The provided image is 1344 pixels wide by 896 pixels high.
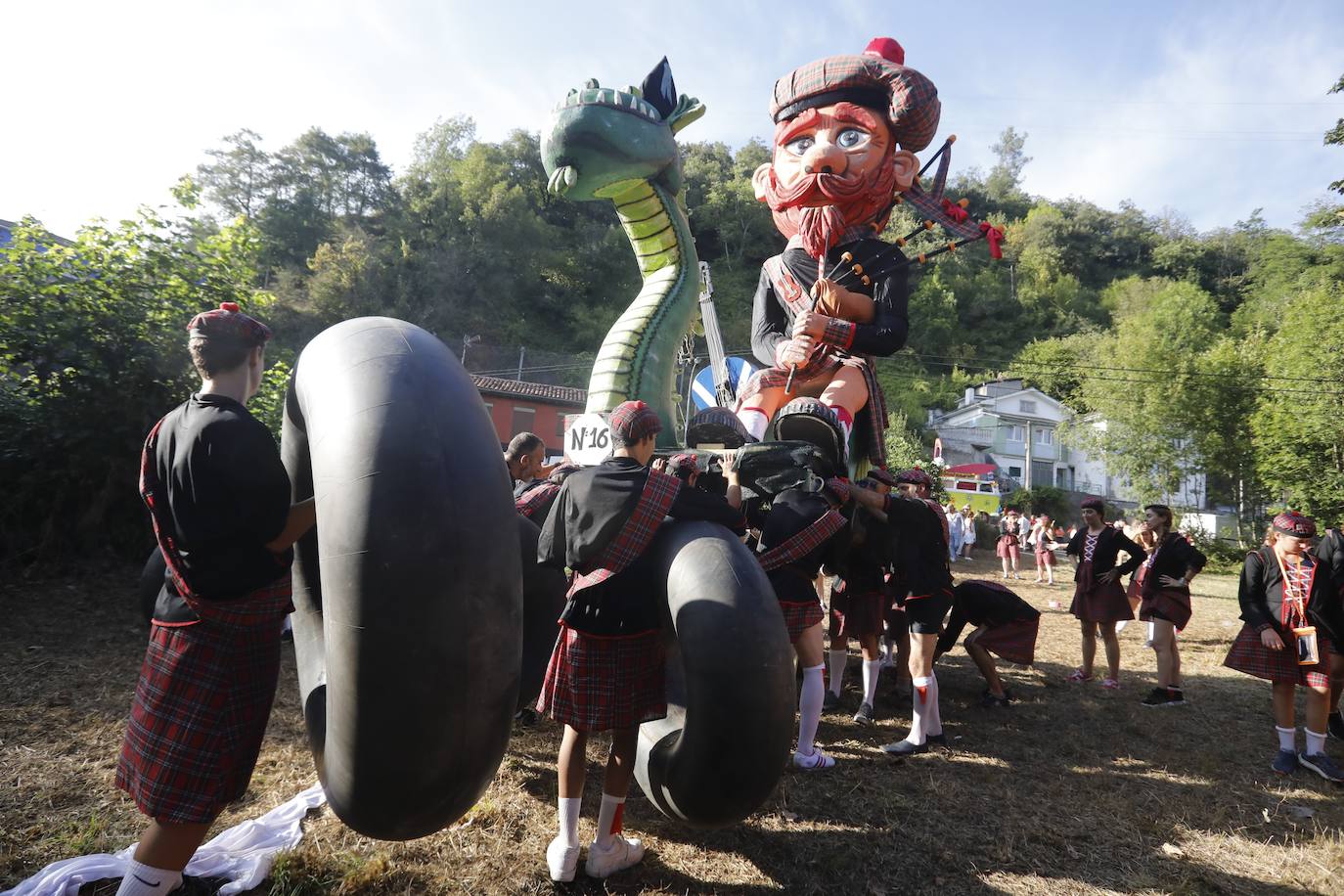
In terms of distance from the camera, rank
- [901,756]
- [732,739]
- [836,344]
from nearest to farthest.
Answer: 1. [732,739]
2. [901,756]
3. [836,344]

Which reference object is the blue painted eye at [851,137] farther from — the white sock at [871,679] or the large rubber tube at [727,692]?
the large rubber tube at [727,692]

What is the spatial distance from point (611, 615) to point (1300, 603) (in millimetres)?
4333

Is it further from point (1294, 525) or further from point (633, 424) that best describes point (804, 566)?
point (1294, 525)

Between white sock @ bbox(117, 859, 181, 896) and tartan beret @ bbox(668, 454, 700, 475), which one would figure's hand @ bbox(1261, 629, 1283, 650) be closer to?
tartan beret @ bbox(668, 454, 700, 475)

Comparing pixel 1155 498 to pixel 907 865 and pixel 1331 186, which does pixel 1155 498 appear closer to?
pixel 1331 186

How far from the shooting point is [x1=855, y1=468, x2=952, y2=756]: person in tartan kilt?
4113mm

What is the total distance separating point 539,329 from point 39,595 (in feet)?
102

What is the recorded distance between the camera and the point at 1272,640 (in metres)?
4.05

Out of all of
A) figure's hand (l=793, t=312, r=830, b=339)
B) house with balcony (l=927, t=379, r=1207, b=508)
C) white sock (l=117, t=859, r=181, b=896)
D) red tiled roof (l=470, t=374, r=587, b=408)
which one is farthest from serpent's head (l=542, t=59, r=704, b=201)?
house with balcony (l=927, t=379, r=1207, b=508)

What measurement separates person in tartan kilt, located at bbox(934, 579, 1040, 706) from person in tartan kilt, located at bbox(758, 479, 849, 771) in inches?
68.0

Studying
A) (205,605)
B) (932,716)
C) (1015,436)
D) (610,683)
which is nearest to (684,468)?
(610,683)

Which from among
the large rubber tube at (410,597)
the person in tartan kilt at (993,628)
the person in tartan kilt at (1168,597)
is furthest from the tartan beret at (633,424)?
the person in tartan kilt at (1168,597)

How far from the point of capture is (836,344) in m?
5.05

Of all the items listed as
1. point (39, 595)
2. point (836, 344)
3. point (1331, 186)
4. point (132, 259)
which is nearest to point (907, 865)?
point (836, 344)
